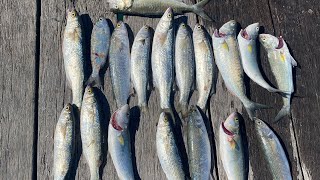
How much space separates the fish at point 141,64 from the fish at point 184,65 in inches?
9.2

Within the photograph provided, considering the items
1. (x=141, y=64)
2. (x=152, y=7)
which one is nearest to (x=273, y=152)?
(x=141, y=64)

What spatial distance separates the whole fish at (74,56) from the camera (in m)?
2.94

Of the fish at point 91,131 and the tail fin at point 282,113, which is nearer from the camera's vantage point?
the fish at point 91,131

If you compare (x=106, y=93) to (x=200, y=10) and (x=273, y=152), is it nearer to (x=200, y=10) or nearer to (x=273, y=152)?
(x=200, y=10)

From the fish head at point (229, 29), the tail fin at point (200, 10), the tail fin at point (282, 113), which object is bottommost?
the tail fin at point (282, 113)

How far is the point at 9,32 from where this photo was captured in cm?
311

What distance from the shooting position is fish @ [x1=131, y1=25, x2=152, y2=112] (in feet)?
9.70

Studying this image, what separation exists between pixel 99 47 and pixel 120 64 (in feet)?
0.73

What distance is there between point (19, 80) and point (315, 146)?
234cm

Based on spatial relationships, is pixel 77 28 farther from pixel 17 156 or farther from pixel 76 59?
pixel 17 156

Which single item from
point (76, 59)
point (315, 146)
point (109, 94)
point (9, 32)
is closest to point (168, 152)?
point (109, 94)

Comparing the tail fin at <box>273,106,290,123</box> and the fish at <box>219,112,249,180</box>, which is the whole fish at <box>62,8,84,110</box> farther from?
the tail fin at <box>273,106,290,123</box>

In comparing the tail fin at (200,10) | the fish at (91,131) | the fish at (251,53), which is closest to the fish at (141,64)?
the fish at (91,131)

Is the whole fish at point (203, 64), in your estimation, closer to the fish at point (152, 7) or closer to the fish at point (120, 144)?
the fish at point (152, 7)
